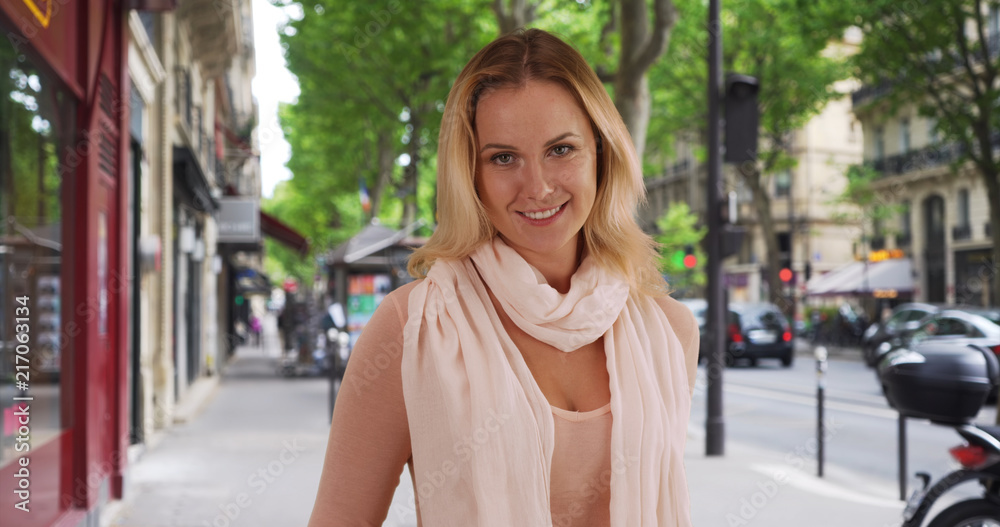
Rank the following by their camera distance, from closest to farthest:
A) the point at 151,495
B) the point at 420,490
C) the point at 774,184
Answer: the point at 420,490, the point at 151,495, the point at 774,184

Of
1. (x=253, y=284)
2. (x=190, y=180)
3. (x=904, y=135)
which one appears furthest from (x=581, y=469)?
(x=253, y=284)

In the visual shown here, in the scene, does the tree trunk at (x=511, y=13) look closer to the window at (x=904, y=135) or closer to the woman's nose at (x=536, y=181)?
the woman's nose at (x=536, y=181)

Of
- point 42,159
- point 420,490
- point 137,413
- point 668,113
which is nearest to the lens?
point 420,490

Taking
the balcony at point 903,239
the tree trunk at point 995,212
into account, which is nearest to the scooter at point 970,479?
the tree trunk at point 995,212

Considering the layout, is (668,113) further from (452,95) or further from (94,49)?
(452,95)

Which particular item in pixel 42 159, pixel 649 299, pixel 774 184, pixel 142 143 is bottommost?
pixel 649 299

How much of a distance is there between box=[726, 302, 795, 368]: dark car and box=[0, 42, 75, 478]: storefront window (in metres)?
17.7

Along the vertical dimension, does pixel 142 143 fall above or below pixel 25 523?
above

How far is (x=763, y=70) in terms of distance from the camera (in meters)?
28.6

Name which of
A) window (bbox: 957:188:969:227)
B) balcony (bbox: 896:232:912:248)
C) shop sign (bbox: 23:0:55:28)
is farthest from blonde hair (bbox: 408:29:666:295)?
balcony (bbox: 896:232:912:248)

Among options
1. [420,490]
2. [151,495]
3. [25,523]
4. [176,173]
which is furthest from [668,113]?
[420,490]

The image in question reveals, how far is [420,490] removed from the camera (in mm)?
1631

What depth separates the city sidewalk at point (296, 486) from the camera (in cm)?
643

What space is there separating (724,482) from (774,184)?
4709cm
